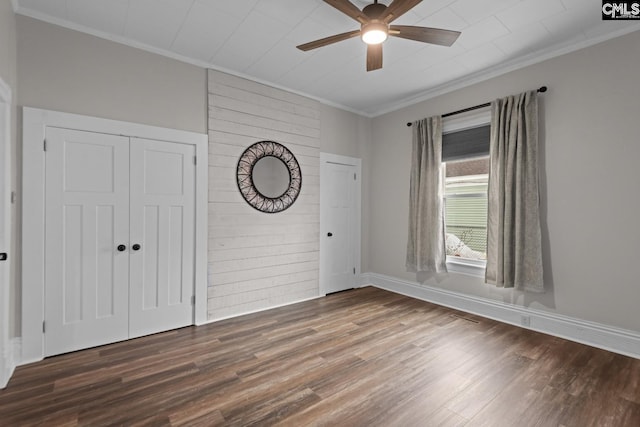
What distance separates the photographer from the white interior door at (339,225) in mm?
4387

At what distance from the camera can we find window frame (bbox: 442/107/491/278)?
11.7 feet

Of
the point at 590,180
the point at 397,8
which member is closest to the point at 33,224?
the point at 397,8

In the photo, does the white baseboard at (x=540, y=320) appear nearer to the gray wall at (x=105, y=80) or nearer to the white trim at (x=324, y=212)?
the white trim at (x=324, y=212)

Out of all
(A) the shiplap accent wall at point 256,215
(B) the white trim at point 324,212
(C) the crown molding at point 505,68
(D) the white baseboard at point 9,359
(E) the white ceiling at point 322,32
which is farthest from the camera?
(B) the white trim at point 324,212

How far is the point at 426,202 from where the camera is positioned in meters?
4.03

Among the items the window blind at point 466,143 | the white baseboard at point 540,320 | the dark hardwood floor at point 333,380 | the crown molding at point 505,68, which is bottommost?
the dark hardwood floor at point 333,380

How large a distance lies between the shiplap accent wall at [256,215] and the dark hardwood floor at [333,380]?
1.84 ft

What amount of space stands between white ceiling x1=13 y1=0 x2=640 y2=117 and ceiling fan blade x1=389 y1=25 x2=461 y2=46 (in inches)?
12.3

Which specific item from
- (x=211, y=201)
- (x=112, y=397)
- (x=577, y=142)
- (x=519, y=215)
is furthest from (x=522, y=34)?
(x=112, y=397)

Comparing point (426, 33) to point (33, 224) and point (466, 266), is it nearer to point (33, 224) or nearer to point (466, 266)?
point (466, 266)

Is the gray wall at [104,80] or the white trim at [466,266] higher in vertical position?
the gray wall at [104,80]

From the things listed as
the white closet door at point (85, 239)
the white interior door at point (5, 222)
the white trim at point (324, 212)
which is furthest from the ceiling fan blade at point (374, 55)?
the white interior door at point (5, 222)

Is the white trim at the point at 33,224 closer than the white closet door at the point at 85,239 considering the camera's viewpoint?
Yes

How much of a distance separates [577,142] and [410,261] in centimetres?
229
